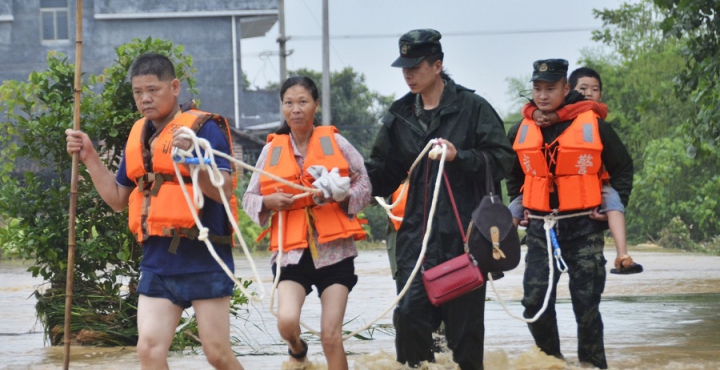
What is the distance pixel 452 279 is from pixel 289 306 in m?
1.01

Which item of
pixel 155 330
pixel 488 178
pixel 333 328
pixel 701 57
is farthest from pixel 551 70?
→ pixel 701 57

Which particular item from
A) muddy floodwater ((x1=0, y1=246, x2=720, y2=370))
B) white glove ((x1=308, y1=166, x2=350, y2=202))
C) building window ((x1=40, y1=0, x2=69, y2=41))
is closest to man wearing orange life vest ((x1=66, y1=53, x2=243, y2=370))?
white glove ((x1=308, y1=166, x2=350, y2=202))

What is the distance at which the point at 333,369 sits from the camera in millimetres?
6348

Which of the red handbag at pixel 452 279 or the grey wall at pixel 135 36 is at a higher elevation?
the grey wall at pixel 135 36

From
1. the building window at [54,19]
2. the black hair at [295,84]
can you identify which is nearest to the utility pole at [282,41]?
the building window at [54,19]

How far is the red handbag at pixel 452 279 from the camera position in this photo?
5910mm

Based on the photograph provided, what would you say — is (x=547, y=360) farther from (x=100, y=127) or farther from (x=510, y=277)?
(x=510, y=277)

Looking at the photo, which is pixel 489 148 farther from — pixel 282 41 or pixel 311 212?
pixel 282 41

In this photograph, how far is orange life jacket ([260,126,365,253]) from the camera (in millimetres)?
6480

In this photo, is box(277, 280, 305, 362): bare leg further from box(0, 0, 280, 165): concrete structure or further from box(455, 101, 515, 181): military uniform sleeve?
box(0, 0, 280, 165): concrete structure

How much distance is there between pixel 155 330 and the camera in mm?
5293

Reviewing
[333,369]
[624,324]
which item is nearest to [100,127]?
[333,369]

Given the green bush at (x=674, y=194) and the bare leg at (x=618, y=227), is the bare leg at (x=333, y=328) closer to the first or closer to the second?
the bare leg at (x=618, y=227)

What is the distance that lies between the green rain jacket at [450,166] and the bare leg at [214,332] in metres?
1.28
